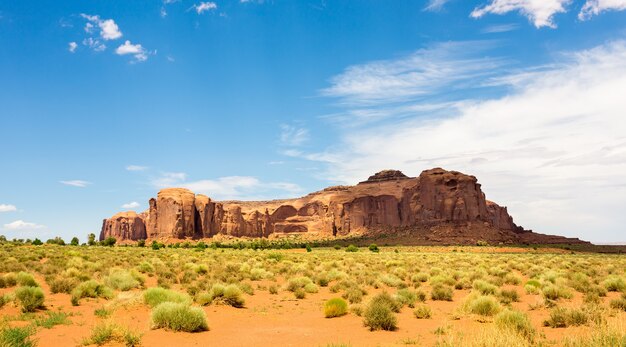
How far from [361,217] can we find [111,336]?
11984 cm

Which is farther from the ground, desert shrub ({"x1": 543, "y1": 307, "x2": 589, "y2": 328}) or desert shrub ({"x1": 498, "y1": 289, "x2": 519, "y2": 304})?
desert shrub ({"x1": 543, "y1": 307, "x2": 589, "y2": 328})

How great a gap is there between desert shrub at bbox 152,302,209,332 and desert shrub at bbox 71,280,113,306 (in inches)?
200

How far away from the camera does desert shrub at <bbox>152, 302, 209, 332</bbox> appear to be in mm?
10445

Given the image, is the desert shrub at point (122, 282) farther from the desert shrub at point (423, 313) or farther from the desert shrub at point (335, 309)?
the desert shrub at point (423, 313)

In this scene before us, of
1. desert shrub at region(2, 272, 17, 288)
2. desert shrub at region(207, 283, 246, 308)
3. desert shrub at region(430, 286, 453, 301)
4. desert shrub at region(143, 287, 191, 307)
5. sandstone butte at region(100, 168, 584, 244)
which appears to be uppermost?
sandstone butte at region(100, 168, 584, 244)

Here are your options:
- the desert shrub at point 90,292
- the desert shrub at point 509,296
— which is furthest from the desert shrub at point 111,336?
the desert shrub at point 509,296

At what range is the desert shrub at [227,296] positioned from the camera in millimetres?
14939

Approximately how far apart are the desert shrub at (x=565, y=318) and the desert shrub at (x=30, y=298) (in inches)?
582

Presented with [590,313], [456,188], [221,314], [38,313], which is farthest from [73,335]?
[456,188]

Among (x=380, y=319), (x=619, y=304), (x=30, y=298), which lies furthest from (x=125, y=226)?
(x=619, y=304)

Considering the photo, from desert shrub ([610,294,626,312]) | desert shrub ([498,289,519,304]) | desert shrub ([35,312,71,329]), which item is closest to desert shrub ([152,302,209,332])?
desert shrub ([35,312,71,329])

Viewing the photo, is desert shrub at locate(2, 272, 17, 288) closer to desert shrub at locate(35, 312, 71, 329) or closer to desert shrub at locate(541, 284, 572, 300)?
desert shrub at locate(35, 312, 71, 329)

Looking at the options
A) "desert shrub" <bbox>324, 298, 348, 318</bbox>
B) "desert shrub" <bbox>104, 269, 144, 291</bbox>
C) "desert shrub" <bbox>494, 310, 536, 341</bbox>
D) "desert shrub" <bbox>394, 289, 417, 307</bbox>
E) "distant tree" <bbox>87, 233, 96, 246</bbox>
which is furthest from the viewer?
"distant tree" <bbox>87, 233, 96, 246</bbox>

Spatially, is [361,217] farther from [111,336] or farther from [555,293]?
[111,336]
